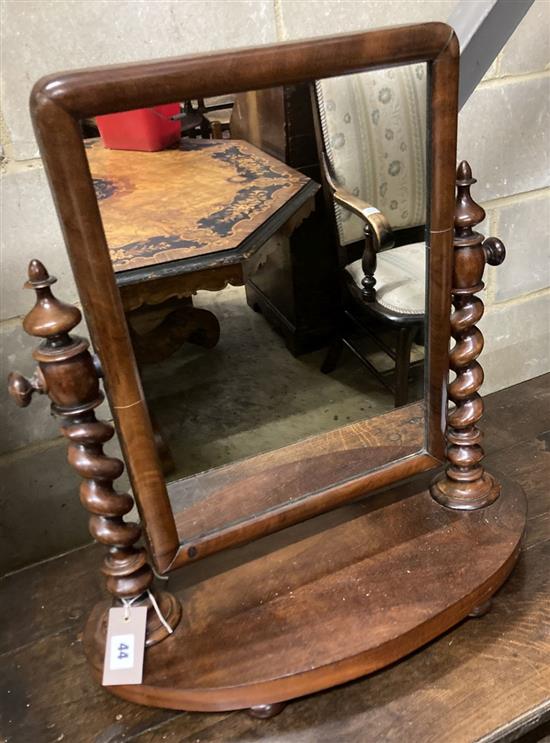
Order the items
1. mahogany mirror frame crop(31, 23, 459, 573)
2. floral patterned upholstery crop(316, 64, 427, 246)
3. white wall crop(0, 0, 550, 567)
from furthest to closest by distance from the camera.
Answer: white wall crop(0, 0, 550, 567) < floral patterned upholstery crop(316, 64, 427, 246) < mahogany mirror frame crop(31, 23, 459, 573)

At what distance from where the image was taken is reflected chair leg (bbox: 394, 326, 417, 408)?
71cm

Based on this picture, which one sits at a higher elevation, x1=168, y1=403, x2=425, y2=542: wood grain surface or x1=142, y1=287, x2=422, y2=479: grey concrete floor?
x1=142, y1=287, x2=422, y2=479: grey concrete floor

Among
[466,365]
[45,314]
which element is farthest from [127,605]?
[466,365]

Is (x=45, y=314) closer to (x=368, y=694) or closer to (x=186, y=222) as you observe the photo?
(x=186, y=222)

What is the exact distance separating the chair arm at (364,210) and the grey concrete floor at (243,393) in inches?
4.7

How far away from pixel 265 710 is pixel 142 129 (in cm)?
51

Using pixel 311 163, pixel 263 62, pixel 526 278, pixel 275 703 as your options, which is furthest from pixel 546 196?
pixel 275 703

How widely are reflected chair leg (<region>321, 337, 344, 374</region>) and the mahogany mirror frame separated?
0.29 ft

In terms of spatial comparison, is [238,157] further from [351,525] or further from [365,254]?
[351,525]

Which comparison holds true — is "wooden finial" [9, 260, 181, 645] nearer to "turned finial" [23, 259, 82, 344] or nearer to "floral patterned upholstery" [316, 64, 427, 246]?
"turned finial" [23, 259, 82, 344]

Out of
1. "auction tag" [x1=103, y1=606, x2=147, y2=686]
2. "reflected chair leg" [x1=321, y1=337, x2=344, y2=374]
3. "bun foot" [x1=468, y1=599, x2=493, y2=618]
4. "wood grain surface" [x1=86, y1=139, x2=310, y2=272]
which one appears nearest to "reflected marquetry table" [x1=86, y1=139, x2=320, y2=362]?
"wood grain surface" [x1=86, y1=139, x2=310, y2=272]

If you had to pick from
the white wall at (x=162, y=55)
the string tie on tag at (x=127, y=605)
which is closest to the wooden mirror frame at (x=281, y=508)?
the string tie on tag at (x=127, y=605)

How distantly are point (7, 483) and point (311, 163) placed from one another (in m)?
0.59

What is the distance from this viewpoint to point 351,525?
74cm
